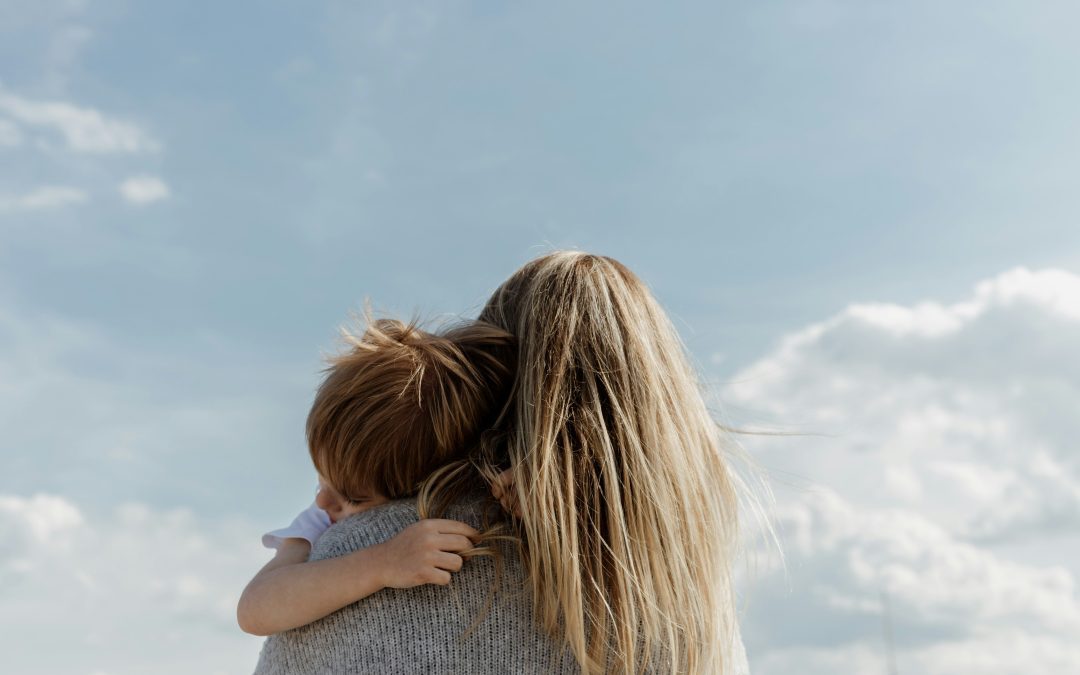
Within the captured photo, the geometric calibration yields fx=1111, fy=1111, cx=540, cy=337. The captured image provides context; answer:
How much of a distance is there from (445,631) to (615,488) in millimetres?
579

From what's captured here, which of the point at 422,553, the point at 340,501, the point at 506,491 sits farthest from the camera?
the point at 340,501

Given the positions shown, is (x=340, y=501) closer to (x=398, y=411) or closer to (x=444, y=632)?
(x=398, y=411)

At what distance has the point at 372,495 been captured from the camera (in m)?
3.11

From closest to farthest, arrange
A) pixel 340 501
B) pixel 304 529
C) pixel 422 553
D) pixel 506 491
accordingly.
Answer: pixel 422 553
pixel 506 491
pixel 340 501
pixel 304 529

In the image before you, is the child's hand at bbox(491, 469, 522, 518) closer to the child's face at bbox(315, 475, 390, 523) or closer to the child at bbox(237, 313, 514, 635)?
the child at bbox(237, 313, 514, 635)

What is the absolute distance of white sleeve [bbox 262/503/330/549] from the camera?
3.39 m

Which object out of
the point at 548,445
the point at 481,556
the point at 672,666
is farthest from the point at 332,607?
the point at 672,666

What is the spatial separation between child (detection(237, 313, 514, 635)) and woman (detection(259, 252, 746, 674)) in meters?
0.07

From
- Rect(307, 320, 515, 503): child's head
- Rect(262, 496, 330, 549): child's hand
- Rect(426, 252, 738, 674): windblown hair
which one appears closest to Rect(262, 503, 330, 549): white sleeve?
Rect(262, 496, 330, 549): child's hand

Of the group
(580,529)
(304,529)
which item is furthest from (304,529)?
(580,529)

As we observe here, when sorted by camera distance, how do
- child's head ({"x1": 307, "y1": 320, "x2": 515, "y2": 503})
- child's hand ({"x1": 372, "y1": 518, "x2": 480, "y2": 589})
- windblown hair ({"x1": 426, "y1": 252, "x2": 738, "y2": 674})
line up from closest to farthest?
child's hand ({"x1": 372, "y1": 518, "x2": 480, "y2": 589}) < windblown hair ({"x1": 426, "y1": 252, "x2": 738, "y2": 674}) < child's head ({"x1": 307, "y1": 320, "x2": 515, "y2": 503})

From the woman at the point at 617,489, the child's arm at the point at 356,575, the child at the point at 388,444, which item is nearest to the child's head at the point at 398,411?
the child at the point at 388,444

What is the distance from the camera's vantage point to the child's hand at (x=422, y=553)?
279 cm

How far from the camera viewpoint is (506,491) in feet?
9.70
